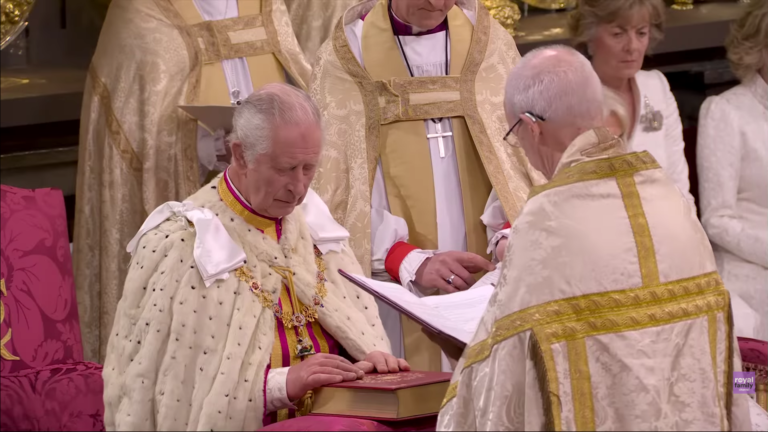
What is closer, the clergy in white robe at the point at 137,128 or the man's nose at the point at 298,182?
the man's nose at the point at 298,182

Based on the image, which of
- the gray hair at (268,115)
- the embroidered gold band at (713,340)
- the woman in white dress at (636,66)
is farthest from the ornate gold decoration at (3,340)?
the woman in white dress at (636,66)

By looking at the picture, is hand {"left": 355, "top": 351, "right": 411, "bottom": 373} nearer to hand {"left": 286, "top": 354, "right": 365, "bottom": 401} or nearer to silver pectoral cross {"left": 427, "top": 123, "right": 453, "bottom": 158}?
hand {"left": 286, "top": 354, "right": 365, "bottom": 401}

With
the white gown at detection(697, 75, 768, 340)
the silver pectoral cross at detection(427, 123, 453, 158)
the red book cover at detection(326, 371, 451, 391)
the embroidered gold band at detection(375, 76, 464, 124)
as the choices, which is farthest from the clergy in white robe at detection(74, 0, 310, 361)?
the white gown at detection(697, 75, 768, 340)

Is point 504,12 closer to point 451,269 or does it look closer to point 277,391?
point 451,269

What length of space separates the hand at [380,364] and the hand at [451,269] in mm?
724

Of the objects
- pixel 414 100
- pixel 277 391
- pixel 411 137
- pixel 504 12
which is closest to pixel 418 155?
pixel 411 137

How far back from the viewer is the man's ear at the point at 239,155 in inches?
132

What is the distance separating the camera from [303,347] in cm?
339

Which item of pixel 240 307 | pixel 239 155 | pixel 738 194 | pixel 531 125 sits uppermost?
pixel 531 125

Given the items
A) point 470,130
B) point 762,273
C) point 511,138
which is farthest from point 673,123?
point 511,138

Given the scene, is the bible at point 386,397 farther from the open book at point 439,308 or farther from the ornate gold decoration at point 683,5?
the ornate gold decoration at point 683,5

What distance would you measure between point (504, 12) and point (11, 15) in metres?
2.41

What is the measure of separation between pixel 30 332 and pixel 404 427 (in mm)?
1157

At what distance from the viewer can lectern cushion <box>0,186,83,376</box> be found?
354 centimetres
